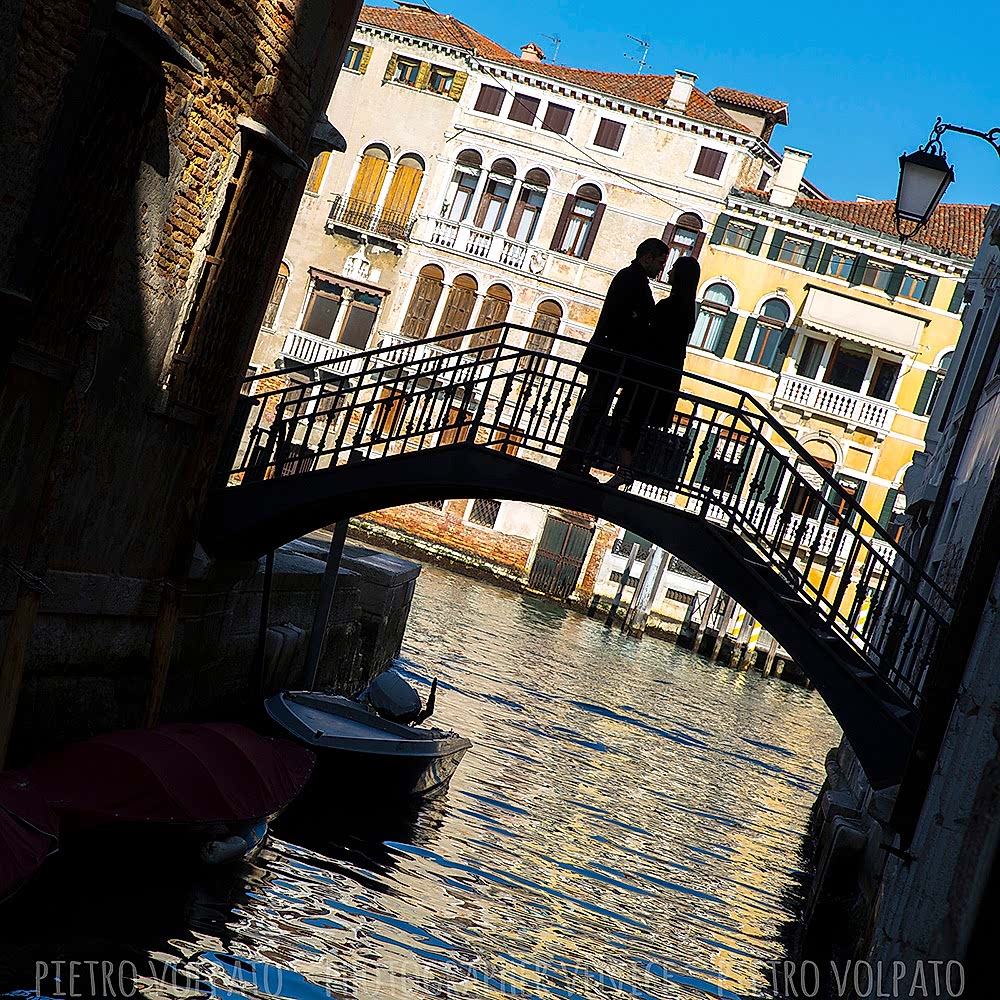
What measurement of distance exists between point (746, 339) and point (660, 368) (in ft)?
97.8

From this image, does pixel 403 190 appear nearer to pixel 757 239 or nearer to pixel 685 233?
pixel 685 233

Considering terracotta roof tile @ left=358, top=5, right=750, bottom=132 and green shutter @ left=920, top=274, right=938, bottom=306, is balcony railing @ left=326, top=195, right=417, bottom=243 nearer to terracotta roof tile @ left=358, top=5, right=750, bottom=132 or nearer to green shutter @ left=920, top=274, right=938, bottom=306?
terracotta roof tile @ left=358, top=5, right=750, bottom=132

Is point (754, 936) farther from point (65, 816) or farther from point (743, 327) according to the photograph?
point (743, 327)

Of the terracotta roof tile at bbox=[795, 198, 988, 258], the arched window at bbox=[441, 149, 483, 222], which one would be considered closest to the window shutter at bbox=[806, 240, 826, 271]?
the terracotta roof tile at bbox=[795, 198, 988, 258]

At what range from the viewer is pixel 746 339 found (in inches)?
1521

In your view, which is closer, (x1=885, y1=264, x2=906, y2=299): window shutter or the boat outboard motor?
the boat outboard motor

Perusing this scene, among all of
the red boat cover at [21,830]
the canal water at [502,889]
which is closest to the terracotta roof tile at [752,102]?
the canal water at [502,889]

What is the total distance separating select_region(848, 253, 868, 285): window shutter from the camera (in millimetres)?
37875

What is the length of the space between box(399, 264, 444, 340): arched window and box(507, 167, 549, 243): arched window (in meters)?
2.66

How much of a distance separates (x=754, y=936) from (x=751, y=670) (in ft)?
89.2

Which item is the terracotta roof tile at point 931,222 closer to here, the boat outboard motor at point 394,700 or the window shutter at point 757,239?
the window shutter at point 757,239

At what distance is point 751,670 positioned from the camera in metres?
37.1

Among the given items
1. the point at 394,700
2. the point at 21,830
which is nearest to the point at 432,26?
the point at 394,700

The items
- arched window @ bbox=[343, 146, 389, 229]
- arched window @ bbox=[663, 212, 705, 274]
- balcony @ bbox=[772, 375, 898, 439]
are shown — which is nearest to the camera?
balcony @ bbox=[772, 375, 898, 439]
